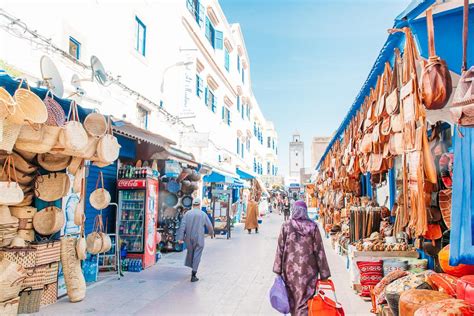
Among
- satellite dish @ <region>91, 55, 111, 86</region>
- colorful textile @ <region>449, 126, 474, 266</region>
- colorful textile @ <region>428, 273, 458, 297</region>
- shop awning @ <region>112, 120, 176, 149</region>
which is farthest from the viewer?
satellite dish @ <region>91, 55, 111, 86</region>

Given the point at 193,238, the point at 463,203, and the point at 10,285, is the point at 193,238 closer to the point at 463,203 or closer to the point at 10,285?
the point at 10,285

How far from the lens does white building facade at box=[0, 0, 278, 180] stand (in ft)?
24.5

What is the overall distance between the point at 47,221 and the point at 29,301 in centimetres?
117

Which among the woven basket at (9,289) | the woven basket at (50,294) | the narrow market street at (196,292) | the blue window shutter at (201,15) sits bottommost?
the narrow market street at (196,292)

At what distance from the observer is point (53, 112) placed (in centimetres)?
520

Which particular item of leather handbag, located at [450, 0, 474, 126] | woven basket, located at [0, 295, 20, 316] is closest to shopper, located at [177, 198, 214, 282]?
woven basket, located at [0, 295, 20, 316]

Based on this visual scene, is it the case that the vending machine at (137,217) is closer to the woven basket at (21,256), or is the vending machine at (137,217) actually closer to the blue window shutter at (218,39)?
the woven basket at (21,256)

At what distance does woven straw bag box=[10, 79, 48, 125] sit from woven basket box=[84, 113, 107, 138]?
1.17 meters

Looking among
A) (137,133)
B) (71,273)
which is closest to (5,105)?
(71,273)

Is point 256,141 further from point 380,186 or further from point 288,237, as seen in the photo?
point 288,237

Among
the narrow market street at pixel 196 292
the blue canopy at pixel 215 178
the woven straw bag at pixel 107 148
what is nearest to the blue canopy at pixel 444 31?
the narrow market street at pixel 196 292

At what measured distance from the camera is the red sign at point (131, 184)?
29.9ft

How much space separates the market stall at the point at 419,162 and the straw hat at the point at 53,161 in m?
4.79

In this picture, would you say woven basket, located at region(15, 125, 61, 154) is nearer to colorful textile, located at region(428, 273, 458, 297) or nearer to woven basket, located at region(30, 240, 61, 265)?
woven basket, located at region(30, 240, 61, 265)
